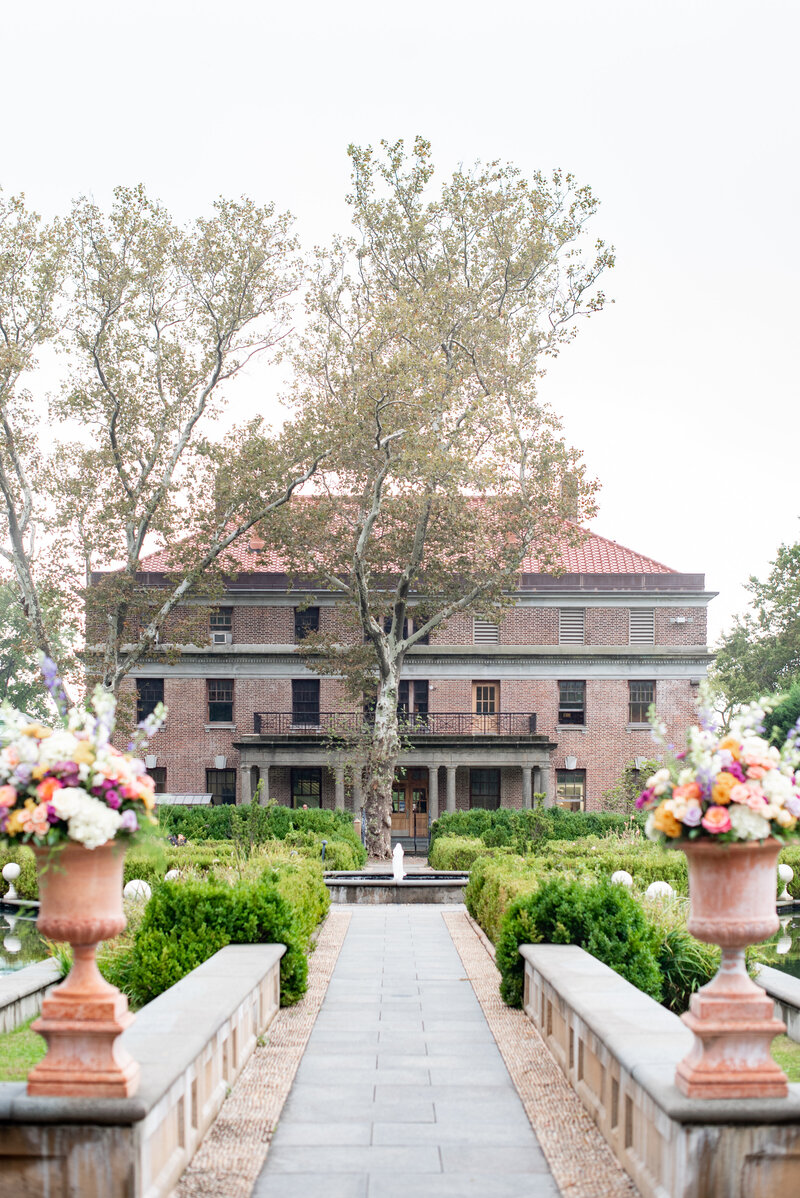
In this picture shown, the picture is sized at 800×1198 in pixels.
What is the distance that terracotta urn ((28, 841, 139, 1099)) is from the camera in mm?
5242

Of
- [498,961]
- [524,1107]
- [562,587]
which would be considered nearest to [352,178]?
[562,587]

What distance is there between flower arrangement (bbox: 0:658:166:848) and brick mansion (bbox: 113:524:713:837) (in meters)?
35.5

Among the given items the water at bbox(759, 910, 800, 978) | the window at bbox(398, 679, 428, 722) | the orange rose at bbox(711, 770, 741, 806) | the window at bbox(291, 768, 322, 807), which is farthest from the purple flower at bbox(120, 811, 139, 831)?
the window at bbox(398, 679, 428, 722)

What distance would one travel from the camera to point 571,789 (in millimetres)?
41812

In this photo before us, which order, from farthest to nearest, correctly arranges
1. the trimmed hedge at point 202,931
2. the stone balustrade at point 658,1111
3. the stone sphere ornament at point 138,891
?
the stone sphere ornament at point 138,891, the trimmed hedge at point 202,931, the stone balustrade at point 658,1111

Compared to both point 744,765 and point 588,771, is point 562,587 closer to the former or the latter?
point 588,771

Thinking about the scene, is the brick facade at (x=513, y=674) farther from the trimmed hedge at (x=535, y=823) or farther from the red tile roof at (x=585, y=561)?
the trimmed hedge at (x=535, y=823)

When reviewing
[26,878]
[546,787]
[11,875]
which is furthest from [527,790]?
[11,875]

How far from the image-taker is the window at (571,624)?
142ft

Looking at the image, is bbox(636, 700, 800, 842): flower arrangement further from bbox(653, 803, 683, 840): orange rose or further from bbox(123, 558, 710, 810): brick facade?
bbox(123, 558, 710, 810): brick facade

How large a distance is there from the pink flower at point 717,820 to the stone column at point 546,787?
34.9 m

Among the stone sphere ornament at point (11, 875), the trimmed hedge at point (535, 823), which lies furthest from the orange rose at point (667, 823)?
the trimmed hedge at point (535, 823)

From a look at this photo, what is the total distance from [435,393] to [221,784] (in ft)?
60.1

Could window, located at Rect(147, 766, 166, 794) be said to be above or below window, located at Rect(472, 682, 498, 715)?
below
